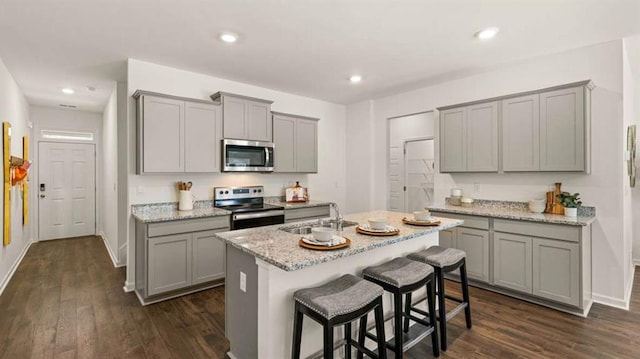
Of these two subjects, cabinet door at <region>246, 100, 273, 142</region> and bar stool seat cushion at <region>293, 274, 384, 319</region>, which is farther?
cabinet door at <region>246, 100, 273, 142</region>

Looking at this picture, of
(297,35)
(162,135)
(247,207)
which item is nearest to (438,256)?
(297,35)

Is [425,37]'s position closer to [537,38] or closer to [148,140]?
[537,38]

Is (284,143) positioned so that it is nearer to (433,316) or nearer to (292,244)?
(292,244)

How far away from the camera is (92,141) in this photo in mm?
6477

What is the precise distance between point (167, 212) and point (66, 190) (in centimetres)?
437

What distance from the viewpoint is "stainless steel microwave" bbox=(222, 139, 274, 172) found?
3869 millimetres

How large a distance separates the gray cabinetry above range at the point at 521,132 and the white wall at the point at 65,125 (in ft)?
22.4

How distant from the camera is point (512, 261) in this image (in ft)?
10.7

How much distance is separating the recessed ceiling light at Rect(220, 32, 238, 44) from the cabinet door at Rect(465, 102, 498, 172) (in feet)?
9.56

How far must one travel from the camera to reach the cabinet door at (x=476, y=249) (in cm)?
346

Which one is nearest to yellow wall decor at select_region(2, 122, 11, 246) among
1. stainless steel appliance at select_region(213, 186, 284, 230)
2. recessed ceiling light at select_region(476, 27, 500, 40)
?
stainless steel appliance at select_region(213, 186, 284, 230)

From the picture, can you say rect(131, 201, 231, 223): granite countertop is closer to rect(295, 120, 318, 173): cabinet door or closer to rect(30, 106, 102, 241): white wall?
rect(295, 120, 318, 173): cabinet door

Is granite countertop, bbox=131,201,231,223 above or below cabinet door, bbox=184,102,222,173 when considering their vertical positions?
below

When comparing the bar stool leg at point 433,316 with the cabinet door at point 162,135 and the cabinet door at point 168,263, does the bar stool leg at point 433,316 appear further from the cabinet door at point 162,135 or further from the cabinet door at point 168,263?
the cabinet door at point 162,135
